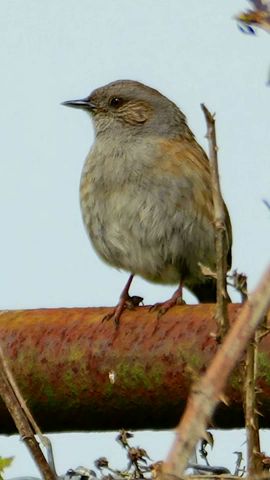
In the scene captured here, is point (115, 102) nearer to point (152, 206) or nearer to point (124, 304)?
point (152, 206)

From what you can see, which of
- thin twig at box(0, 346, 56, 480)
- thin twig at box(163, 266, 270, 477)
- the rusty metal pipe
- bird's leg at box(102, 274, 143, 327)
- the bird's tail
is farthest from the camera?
the bird's tail

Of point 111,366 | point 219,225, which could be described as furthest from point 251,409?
point 111,366

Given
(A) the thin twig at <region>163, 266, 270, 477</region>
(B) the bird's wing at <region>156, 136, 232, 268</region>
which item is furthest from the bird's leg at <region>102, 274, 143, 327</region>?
(A) the thin twig at <region>163, 266, 270, 477</region>

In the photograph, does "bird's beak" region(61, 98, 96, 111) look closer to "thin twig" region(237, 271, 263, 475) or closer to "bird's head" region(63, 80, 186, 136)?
"bird's head" region(63, 80, 186, 136)

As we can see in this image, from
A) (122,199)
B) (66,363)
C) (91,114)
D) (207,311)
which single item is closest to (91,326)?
(66,363)

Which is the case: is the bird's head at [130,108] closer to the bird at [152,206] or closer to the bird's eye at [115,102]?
the bird's eye at [115,102]

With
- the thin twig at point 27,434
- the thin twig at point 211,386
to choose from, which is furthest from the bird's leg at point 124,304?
the thin twig at point 211,386
